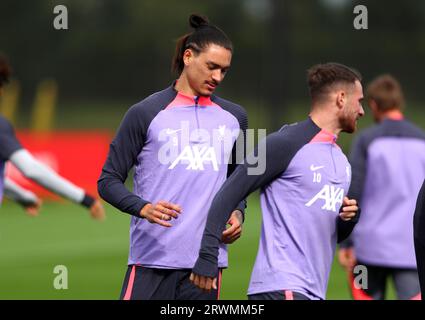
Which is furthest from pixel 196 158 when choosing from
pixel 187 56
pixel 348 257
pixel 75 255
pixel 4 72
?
pixel 75 255

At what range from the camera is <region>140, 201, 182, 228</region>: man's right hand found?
19.5ft

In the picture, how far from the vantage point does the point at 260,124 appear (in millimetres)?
27609

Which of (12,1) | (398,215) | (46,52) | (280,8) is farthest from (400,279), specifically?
(12,1)

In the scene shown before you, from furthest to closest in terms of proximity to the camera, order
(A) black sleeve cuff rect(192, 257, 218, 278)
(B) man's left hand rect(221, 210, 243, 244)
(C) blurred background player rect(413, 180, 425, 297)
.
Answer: (B) man's left hand rect(221, 210, 243, 244) < (A) black sleeve cuff rect(192, 257, 218, 278) < (C) blurred background player rect(413, 180, 425, 297)

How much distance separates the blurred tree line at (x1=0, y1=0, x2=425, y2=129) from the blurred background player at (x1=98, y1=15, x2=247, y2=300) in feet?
65.6

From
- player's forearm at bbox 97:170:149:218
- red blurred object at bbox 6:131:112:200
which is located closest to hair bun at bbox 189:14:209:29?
player's forearm at bbox 97:170:149:218

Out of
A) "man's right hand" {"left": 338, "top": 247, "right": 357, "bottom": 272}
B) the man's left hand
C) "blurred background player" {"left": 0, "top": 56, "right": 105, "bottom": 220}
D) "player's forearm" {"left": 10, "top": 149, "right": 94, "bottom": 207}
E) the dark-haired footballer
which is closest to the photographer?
the dark-haired footballer

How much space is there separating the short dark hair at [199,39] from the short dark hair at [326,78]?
555 millimetres

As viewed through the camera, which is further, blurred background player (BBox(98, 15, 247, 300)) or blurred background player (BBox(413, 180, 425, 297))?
blurred background player (BBox(98, 15, 247, 300))

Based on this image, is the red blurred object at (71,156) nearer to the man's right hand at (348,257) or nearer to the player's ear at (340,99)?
the man's right hand at (348,257)

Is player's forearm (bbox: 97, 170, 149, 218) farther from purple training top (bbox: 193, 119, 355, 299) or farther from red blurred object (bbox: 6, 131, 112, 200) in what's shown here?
red blurred object (bbox: 6, 131, 112, 200)

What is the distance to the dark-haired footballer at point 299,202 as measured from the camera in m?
5.78

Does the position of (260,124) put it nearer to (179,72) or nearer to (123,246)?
(123,246)
